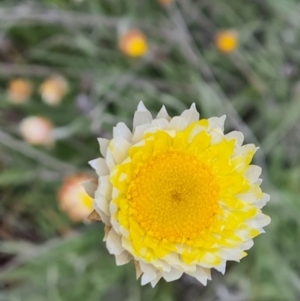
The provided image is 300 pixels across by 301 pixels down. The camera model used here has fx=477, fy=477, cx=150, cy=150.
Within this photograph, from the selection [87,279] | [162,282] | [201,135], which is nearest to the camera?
[201,135]

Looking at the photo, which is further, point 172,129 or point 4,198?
point 4,198

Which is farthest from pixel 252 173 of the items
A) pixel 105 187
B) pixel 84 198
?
pixel 84 198

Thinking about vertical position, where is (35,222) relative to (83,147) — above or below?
below

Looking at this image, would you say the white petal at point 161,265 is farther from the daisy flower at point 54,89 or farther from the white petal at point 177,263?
the daisy flower at point 54,89

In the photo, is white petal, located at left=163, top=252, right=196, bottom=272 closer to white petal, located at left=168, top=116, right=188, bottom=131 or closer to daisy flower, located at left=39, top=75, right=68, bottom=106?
white petal, located at left=168, top=116, right=188, bottom=131

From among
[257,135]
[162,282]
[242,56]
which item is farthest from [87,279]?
[242,56]

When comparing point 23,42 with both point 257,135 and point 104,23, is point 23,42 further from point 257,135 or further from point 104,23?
point 257,135

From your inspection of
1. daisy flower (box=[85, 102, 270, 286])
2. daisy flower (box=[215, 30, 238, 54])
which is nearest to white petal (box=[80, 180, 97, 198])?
daisy flower (box=[85, 102, 270, 286])

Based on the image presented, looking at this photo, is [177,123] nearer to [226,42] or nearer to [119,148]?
[119,148]

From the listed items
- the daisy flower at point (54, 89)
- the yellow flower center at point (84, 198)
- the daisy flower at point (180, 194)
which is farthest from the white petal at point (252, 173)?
the daisy flower at point (54, 89)
